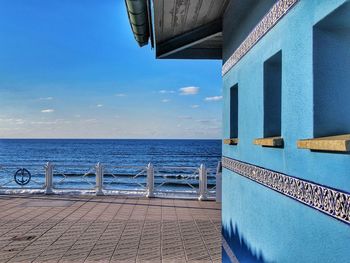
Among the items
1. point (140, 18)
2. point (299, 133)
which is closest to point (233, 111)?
point (140, 18)

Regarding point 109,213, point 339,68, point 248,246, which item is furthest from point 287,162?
point 109,213

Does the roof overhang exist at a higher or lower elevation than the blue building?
higher

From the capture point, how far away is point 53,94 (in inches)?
2251

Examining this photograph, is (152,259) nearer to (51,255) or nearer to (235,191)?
(51,255)

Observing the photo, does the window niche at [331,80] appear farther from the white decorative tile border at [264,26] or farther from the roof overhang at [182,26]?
the roof overhang at [182,26]

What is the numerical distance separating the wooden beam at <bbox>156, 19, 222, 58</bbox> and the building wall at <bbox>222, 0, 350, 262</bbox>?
220 cm

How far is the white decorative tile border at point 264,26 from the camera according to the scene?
303 centimetres

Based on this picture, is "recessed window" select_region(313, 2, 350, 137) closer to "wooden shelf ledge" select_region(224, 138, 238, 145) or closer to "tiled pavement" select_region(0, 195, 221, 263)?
"wooden shelf ledge" select_region(224, 138, 238, 145)

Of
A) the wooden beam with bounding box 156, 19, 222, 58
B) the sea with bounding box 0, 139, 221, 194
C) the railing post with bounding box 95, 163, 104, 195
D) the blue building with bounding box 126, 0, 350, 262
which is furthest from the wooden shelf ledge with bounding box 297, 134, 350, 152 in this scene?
the railing post with bounding box 95, 163, 104, 195

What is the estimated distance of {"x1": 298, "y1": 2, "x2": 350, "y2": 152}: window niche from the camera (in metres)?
2.45

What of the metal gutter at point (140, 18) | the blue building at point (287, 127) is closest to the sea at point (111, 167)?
the metal gutter at point (140, 18)

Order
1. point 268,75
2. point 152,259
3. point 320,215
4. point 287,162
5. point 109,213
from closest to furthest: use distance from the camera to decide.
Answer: point 320,215 < point 287,162 < point 268,75 < point 152,259 < point 109,213

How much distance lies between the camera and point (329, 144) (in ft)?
7.06

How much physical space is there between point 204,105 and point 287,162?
180ft
